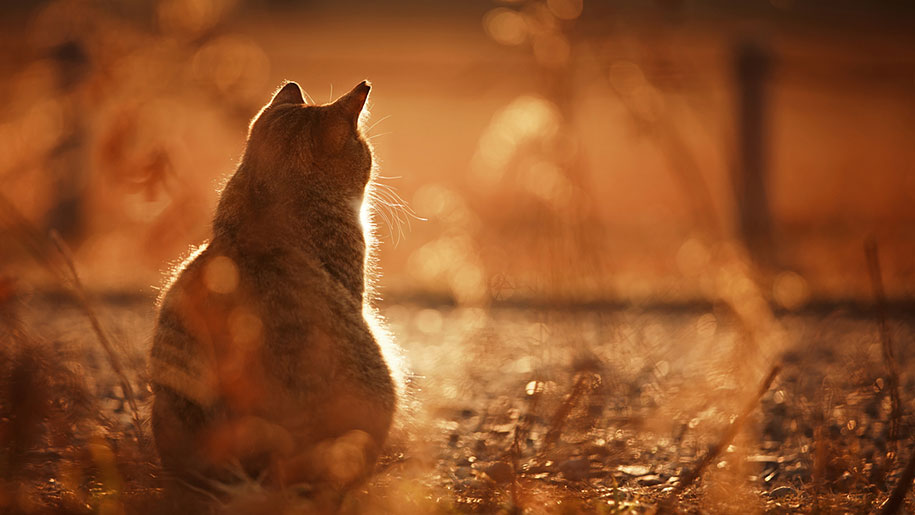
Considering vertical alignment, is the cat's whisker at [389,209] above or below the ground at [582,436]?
above

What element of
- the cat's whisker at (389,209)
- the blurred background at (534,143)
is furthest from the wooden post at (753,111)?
the cat's whisker at (389,209)

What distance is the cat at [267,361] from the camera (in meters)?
2.23

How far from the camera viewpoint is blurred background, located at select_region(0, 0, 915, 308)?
3008 mm

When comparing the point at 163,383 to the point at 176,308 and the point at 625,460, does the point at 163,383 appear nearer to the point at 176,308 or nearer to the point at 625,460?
the point at 176,308

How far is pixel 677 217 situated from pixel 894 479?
657 centimetres

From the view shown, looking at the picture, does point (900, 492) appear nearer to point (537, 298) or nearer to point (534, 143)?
point (534, 143)

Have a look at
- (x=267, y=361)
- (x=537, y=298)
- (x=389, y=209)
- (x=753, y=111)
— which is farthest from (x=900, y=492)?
(x=753, y=111)

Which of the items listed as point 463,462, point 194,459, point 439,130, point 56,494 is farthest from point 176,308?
point 439,130

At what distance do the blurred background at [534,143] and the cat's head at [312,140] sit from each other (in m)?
0.29

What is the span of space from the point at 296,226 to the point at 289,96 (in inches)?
32.0

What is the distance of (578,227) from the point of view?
2920 mm

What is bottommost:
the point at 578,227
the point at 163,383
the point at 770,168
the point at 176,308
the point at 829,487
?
the point at 829,487

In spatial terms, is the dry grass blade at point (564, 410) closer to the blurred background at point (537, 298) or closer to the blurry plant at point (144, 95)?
the blurred background at point (537, 298)

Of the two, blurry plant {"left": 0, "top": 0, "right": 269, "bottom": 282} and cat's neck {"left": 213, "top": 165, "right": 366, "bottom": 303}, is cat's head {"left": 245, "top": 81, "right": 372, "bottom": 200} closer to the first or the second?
cat's neck {"left": 213, "top": 165, "right": 366, "bottom": 303}
